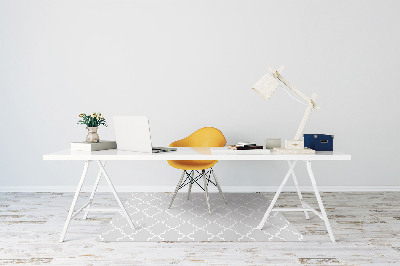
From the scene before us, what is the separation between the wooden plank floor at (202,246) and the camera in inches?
69.4

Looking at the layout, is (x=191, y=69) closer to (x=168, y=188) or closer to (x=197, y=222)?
(x=168, y=188)

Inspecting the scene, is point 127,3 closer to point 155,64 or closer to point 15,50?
point 155,64

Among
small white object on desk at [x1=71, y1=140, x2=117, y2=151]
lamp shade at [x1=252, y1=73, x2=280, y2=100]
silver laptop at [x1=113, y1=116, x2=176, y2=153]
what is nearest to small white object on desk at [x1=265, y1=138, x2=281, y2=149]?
lamp shade at [x1=252, y1=73, x2=280, y2=100]

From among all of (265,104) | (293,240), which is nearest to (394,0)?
(265,104)

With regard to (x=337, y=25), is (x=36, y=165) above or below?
below

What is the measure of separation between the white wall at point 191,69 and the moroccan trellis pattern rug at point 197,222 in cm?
71

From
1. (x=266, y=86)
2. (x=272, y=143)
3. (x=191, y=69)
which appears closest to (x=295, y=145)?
(x=272, y=143)

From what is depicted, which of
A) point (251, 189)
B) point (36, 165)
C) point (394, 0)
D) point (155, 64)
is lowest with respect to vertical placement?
point (251, 189)

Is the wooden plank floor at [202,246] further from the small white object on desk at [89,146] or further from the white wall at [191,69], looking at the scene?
the white wall at [191,69]

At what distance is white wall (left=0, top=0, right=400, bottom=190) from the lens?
136 inches

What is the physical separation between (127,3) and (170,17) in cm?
57

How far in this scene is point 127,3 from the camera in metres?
3.47

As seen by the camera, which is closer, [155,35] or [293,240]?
[293,240]

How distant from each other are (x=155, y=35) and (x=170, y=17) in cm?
30
